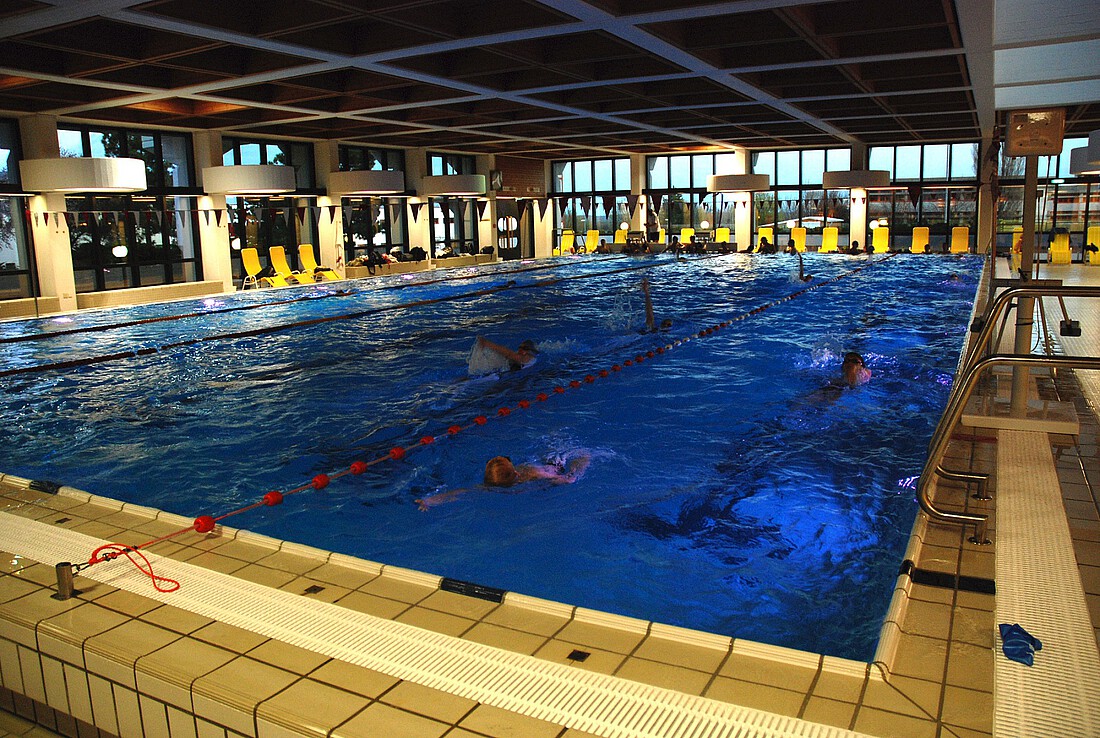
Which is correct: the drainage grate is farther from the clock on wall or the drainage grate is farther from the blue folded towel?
the clock on wall

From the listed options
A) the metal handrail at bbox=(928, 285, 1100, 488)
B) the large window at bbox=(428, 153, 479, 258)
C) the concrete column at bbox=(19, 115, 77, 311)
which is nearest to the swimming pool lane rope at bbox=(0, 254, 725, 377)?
the concrete column at bbox=(19, 115, 77, 311)

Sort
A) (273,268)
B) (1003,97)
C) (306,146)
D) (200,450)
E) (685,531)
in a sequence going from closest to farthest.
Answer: (685,531)
(200,450)
(1003,97)
(273,268)
(306,146)

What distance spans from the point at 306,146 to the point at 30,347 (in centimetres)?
1139

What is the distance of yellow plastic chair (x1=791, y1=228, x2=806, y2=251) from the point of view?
26094mm

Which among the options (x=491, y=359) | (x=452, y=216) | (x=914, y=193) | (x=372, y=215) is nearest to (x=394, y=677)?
(x=491, y=359)

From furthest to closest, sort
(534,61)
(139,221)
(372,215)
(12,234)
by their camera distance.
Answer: (372,215) → (139,221) → (12,234) → (534,61)

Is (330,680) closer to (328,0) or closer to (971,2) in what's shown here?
(328,0)

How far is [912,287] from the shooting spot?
52.8 ft

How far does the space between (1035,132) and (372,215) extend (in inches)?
785

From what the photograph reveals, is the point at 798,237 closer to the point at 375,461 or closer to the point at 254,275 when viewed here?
the point at 254,275

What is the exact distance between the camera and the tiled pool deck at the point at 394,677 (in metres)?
2.03

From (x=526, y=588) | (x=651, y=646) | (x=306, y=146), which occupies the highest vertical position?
(x=306, y=146)

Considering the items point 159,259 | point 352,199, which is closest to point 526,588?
point 159,259

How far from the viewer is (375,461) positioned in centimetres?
572
